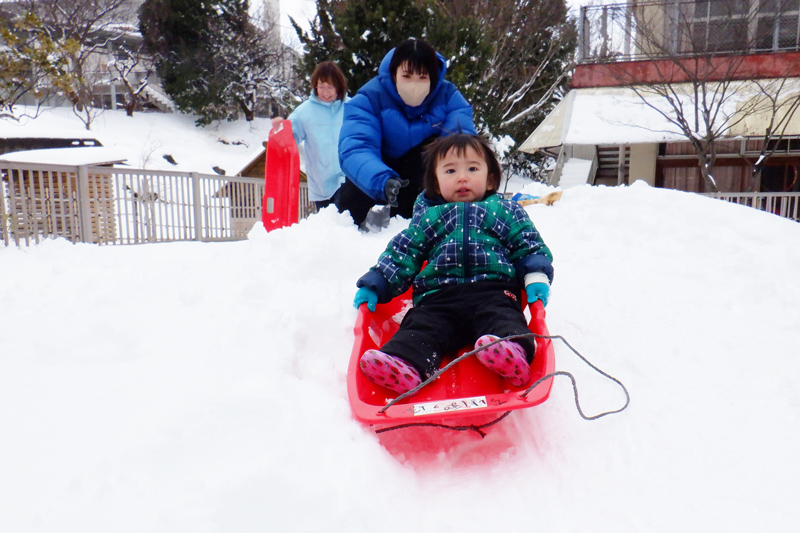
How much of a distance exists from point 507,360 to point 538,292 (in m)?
0.37

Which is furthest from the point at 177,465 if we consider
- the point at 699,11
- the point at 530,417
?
the point at 699,11

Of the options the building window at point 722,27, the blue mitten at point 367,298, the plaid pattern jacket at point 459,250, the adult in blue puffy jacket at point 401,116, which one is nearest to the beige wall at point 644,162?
the building window at point 722,27

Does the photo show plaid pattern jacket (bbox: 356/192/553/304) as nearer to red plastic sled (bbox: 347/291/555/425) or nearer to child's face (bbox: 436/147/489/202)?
child's face (bbox: 436/147/489/202)

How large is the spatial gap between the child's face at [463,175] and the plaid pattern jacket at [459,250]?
0.18 feet

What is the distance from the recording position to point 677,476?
57.6 inches

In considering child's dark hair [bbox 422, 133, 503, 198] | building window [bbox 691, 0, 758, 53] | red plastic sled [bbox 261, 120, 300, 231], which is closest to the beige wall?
building window [bbox 691, 0, 758, 53]

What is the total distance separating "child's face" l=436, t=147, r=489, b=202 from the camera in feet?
7.34

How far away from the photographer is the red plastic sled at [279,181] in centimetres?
502

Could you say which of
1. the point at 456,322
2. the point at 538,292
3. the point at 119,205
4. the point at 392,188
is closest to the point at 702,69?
the point at 392,188

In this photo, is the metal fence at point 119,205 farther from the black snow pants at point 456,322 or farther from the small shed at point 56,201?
the black snow pants at point 456,322

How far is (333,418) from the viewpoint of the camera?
5.19 feet

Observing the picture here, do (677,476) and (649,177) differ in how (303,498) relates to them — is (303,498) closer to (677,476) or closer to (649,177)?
(677,476)

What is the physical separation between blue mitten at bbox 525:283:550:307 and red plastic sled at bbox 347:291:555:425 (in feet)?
0.08

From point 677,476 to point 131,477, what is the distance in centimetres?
132
